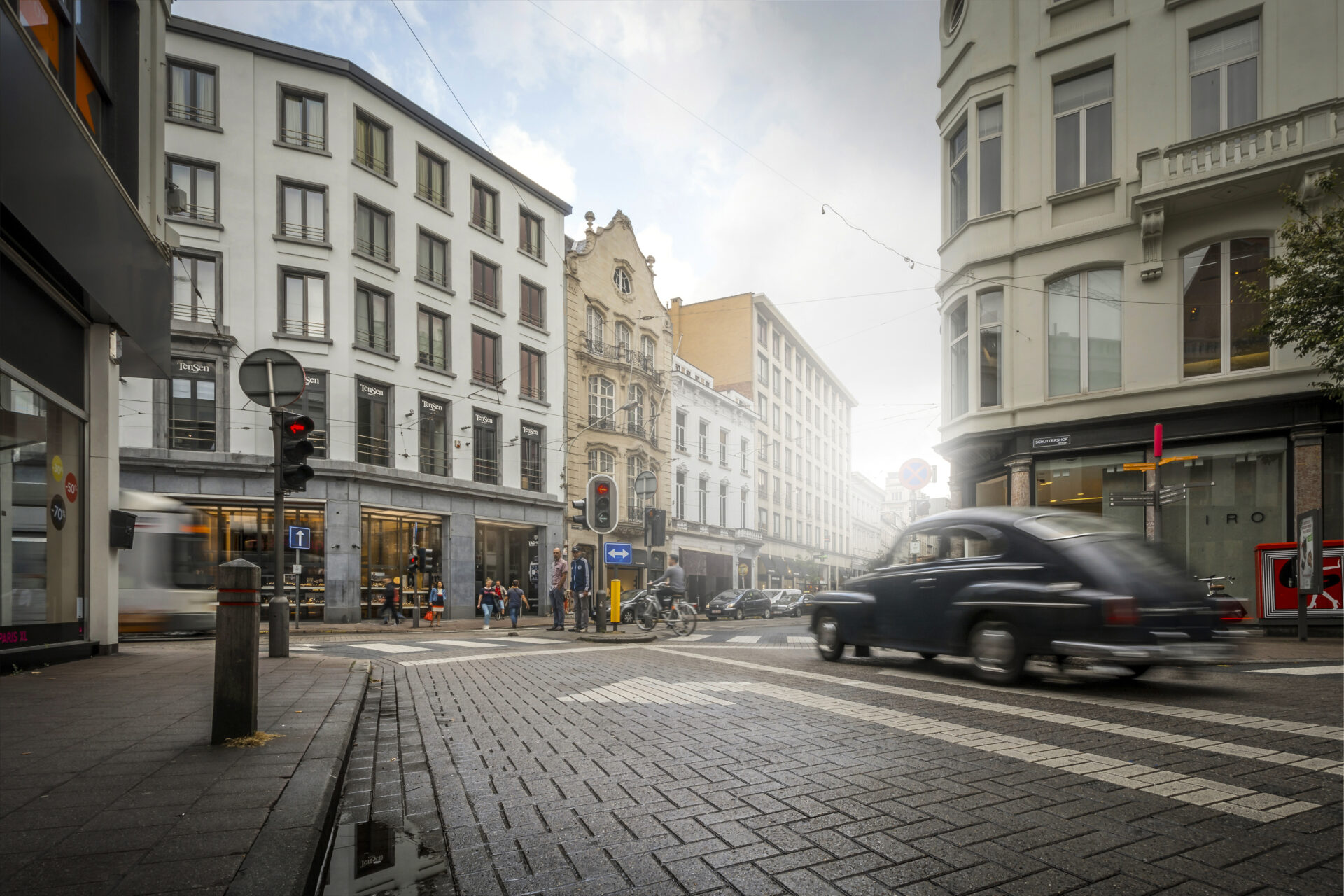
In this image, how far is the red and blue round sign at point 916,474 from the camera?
31.9m

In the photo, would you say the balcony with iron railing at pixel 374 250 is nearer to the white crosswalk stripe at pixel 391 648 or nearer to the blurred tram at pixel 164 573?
the blurred tram at pixel 164 573

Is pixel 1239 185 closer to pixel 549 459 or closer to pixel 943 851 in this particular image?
pixel 943 851

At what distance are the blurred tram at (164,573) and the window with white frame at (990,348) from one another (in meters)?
18.7

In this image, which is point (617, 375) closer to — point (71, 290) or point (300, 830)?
point (71, 290)

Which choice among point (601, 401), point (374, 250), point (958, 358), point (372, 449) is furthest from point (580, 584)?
point (601, 401)

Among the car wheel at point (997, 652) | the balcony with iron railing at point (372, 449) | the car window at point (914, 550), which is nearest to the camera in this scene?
the car wheel at point (997, 652)

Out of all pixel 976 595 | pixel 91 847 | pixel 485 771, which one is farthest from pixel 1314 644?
pixel 91 847

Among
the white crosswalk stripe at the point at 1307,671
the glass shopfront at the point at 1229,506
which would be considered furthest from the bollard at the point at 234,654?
the glass shopfront at the point at 1229,506

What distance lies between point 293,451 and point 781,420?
53.3 metres

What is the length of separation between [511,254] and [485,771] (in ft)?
104

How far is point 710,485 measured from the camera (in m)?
50.3

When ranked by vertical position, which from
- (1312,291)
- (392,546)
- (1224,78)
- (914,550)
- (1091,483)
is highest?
(1224,78)

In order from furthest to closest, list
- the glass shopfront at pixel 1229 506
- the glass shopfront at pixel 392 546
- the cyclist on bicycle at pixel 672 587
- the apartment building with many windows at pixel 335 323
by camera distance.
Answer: the glass shopfront at pixel 392 546 → the apartment building with many windows at pixel 335 323 → the cyclist on bicycle at pixel 672 587 → the glass shopfront at pixel 1229 506

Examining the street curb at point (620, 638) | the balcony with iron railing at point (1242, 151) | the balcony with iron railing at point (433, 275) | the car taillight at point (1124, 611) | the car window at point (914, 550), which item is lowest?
the street curb at point (620, 638)
